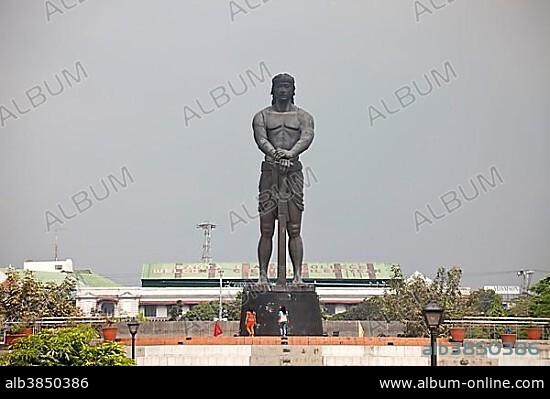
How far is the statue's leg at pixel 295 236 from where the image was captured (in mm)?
17750

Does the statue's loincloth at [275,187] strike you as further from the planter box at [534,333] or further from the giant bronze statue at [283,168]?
the planter box at [534,333]

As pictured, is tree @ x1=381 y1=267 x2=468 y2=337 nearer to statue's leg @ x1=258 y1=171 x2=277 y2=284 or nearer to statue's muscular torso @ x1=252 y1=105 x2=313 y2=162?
statue's leg @ x1=258 y1=171 x2=277 y2=284

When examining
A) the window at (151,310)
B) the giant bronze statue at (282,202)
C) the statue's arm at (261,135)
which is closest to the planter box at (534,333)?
the giant bronze statue at (282,202)

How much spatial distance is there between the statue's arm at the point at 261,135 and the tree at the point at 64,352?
5.98 m

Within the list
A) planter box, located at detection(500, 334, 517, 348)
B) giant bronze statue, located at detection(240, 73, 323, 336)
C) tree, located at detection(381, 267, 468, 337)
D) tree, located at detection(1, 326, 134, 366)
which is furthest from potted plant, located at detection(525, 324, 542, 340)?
tree, located at detection(381, 267, 468, 337)

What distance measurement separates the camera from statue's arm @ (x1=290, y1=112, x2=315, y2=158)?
690 inches

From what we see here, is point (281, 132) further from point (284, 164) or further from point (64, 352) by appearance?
point (64, 352)

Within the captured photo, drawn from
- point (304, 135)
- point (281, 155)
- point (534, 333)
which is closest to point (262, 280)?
point (281, 155)

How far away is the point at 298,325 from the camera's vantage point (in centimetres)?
1708
